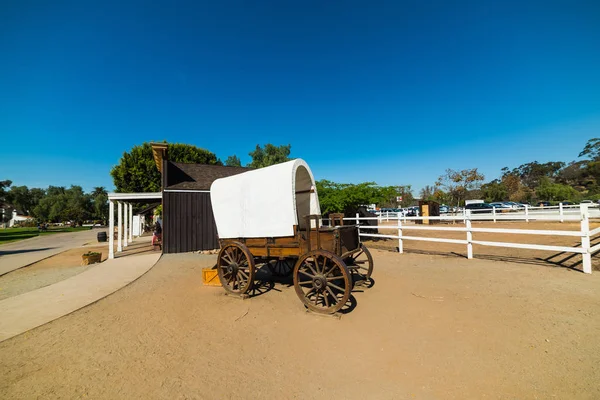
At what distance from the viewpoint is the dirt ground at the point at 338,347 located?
93.5 inches

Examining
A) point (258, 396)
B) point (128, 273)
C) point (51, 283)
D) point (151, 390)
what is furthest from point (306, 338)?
point (51, 283)

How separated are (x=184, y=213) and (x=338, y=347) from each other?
11271 mm

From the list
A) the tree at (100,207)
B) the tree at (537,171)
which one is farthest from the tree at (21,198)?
the tree at (537,171)

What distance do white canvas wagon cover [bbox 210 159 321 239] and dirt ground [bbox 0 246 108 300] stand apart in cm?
551

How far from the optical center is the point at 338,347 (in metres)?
3.08

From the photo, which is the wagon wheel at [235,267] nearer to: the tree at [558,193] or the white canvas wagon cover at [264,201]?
the white canvas wagon cover at [264,201]

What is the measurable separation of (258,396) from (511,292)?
450cm

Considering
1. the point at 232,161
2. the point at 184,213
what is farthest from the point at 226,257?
the point at 232,161

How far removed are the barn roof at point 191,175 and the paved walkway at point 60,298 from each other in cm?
518

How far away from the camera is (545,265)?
581cm

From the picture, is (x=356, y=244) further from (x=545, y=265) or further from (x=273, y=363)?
(x=545, y=265)

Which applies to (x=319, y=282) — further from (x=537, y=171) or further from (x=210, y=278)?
(x=537, y=171)

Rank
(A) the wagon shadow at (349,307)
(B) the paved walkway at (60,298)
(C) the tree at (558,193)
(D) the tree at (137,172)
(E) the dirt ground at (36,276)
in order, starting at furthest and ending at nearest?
(C) the tree at (558,193) → (D) the tree at (137,172) → (E) the dirt ground at (36,276) → (B) the paved walkway at (60,298) → (A) the wagon shadow at (349,307)

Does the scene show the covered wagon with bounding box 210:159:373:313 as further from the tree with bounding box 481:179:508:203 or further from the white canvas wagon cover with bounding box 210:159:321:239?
the tree with bounding box 481:179:508:203
